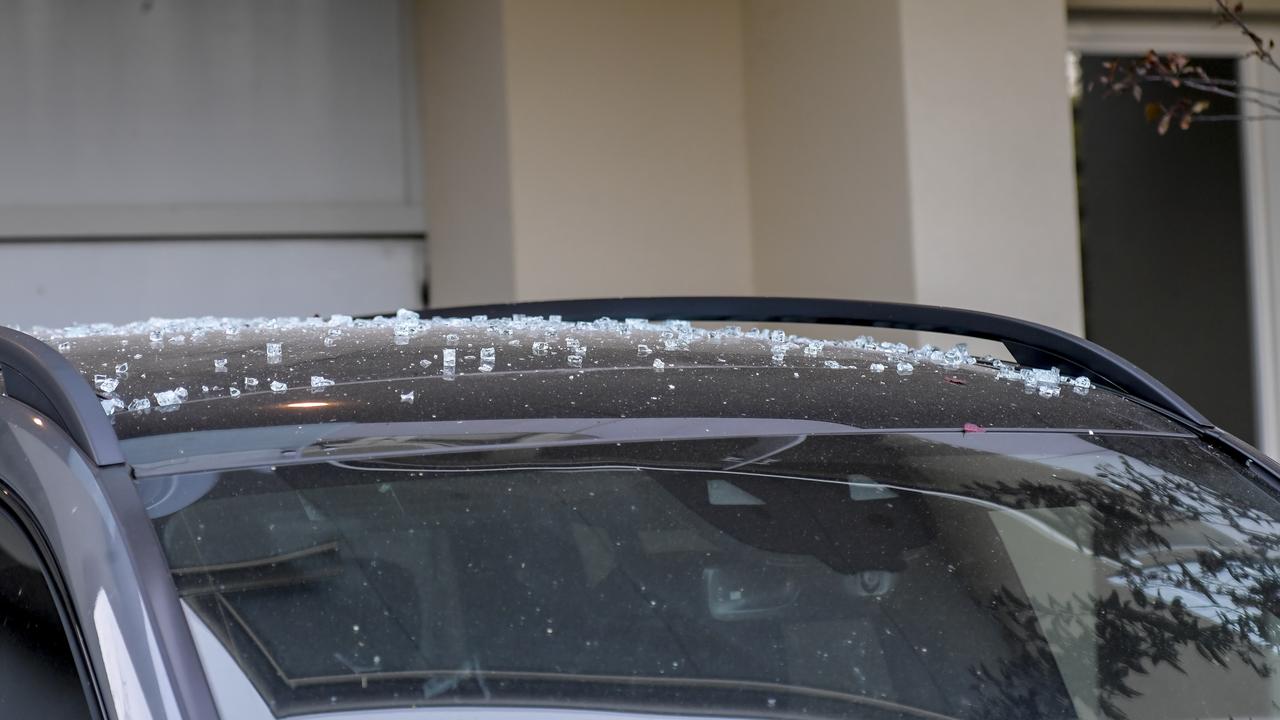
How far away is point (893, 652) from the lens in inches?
54.2

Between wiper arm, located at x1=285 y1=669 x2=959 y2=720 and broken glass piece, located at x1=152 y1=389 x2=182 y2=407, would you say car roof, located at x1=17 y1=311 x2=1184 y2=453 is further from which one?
wiper arm, located at x1=285 y1=669 x2=959 y2=720

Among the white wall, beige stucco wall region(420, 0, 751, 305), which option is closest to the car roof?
beige stucco wall region(420, 0, 751, 305)

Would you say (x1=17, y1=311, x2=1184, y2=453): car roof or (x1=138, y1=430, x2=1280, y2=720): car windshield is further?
(x1=17, y1=311, x2=1184, y2=453): car roof

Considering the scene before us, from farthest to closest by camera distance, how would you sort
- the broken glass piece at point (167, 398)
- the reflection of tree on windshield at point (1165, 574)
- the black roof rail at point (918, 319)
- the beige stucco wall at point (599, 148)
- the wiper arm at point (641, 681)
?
the beige stucco wall at point (599, 148) < the black roof rail at point (918, 319) < the reflection of tree on windshield at point (1165, 574) < the broken glass piece at point (167, 398) < the wiper arm at point (641, 681)

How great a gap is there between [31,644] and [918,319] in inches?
50.0

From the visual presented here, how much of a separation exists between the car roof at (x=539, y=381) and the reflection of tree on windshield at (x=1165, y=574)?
3.8 inches

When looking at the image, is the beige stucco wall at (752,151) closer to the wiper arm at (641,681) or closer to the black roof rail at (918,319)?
the black roof rail at (918,319)

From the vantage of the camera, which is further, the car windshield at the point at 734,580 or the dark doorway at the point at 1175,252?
the dark doorway at the point at 1175,252

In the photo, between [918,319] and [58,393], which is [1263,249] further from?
[58,393]

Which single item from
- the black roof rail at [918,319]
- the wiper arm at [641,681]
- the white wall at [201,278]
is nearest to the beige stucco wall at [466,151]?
the white wall at [201,278]

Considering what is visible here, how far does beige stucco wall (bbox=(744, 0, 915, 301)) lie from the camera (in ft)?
13.3

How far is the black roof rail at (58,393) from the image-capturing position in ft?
3.95

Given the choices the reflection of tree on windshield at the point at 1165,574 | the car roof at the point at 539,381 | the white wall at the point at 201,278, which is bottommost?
the reflection of tree on windshield at the point at 1165,574

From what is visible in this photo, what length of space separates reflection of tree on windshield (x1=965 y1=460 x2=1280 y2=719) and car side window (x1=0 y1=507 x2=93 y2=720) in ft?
3.38
